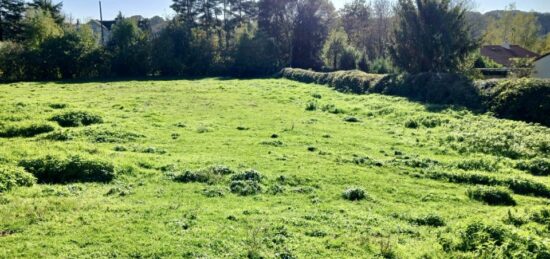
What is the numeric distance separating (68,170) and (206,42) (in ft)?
162

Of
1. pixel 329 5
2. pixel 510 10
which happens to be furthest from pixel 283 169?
pixel 510 10

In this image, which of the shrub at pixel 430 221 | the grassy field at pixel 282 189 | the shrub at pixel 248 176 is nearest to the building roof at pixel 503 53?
the grassy field at pixel 282 189

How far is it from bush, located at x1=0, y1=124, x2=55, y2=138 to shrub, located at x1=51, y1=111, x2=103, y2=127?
1322mm

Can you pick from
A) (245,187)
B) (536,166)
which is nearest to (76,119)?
(245,187)

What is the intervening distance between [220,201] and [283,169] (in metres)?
3.26

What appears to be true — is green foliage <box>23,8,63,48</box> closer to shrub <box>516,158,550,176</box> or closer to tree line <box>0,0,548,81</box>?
tree line <box>0,0,548,81</box>

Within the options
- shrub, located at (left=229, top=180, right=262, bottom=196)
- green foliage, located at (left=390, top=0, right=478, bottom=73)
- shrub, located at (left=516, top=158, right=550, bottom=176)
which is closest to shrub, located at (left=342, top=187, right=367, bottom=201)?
shrub, located at (left=229, top=180, right=262, bottom=196)

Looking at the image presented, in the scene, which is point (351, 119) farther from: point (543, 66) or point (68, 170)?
point (543, 66)

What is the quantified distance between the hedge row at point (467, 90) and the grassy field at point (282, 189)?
4.64ft

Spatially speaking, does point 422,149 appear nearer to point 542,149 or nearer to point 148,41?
point 542,149

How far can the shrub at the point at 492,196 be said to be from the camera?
10.4 metres

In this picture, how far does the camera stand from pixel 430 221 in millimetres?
8844

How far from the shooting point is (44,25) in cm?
5212

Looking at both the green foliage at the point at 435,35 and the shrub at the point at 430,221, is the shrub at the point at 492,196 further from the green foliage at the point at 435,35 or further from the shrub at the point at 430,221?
the green foliage at the point at 435,35
